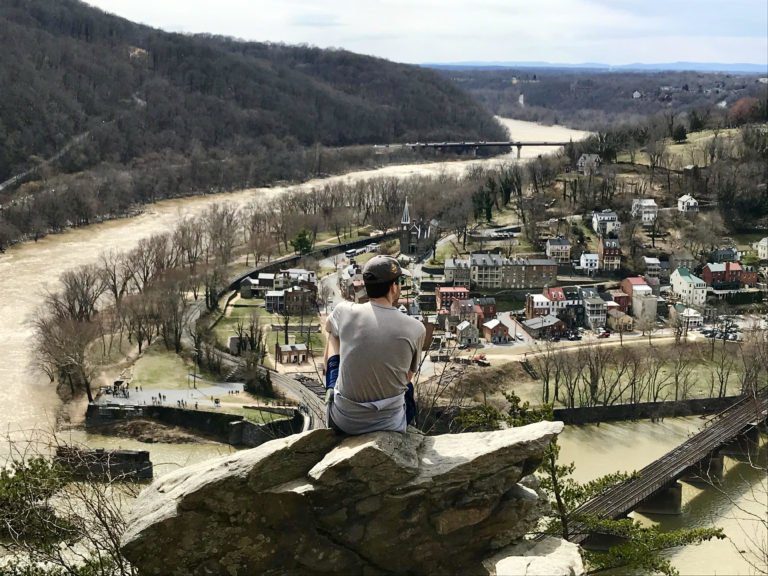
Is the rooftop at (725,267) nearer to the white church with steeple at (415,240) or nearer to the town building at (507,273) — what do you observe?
the town building at (507,273)

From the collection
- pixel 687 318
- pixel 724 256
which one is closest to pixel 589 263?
pixel 724 256

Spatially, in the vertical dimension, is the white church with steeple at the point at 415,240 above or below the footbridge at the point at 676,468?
above

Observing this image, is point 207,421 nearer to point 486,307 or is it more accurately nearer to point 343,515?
point 486,307

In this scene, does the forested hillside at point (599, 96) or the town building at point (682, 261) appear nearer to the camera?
the town building at point (682, 261)

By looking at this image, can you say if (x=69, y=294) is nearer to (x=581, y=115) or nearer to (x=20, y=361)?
(x=20, y=361)

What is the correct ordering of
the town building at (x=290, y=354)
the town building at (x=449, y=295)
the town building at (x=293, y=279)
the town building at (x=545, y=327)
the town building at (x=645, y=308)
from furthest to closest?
the town building at (x=293, y=279) < the town building at (x=449, y=295) < the town building at (x=645, y=308) < the town building at (x=545, y=327) < the town building at (x=290, y=354)

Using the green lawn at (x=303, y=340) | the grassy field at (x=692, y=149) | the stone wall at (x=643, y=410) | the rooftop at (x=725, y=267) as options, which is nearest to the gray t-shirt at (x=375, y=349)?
the stone wall at (x=643, y=410)

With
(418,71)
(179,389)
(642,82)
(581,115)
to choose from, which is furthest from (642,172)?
(642,82)
